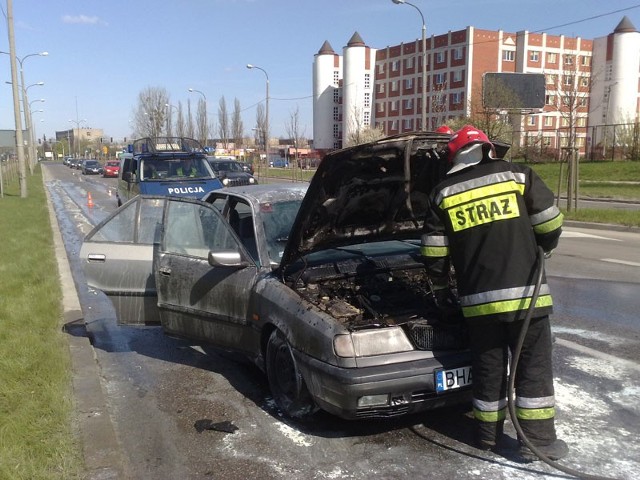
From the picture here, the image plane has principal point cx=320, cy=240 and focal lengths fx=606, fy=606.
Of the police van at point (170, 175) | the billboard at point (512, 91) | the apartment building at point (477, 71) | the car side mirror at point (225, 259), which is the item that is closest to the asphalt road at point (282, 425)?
the car side mirror at point (225, 259)

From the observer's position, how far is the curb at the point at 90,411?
336 cm

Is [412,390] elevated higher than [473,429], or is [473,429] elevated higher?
[412,390]

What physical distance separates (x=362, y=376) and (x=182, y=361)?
2.64 metres

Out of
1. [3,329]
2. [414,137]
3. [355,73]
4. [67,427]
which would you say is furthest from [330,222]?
[355,73]

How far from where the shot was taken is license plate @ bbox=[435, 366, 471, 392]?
11.5ft

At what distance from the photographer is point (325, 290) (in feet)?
13.9

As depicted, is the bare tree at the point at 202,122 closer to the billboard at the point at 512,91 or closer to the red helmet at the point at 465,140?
the billboard at the point at 512,91

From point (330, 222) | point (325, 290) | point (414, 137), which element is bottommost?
point (325, 290)

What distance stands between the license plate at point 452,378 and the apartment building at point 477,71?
59.0 meters

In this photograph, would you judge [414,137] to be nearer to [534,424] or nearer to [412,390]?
[412,390]

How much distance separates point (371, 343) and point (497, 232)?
3.10 ft

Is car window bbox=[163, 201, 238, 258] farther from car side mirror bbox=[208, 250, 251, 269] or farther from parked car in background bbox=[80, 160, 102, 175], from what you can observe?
parked car in background bbox=[80, 160, 102, 175]

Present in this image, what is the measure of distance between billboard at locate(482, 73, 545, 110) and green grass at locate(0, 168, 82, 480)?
3135cm

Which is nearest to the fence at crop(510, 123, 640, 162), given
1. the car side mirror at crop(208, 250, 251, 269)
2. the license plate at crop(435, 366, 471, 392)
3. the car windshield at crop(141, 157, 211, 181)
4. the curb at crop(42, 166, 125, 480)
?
the car windshield at crop(141, 157, 211, 181)
